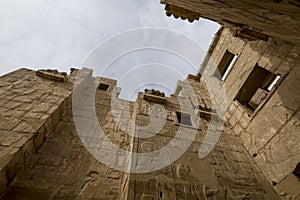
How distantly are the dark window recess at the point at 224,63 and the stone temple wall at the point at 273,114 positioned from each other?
4.47 feet

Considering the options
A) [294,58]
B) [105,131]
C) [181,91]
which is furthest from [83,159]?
[181,91]

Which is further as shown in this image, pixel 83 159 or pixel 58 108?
pixel 58 108

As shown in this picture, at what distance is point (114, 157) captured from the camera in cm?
397

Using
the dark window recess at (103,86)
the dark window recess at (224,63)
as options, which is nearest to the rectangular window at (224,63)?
the dark window recess at (224,63)

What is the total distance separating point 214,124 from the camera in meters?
6.03

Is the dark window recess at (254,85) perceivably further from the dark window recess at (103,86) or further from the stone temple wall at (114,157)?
the dark window recess at (103,86)

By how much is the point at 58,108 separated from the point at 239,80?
5.37 m

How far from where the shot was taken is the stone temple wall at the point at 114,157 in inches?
117

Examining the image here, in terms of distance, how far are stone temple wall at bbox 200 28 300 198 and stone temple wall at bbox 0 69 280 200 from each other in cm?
30

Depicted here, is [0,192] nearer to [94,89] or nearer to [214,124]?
[94,89]

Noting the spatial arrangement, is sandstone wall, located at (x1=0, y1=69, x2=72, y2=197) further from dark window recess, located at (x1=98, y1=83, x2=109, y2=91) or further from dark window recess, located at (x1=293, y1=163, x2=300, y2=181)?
dark window recess, located at (x1=293, y1=163, x2=300, y2=181)

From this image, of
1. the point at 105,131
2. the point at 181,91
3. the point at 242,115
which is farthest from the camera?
the point at 181,91

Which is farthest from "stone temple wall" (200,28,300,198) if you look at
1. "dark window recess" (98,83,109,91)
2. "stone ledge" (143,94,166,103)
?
"dark window recess" (98,83,109,91)

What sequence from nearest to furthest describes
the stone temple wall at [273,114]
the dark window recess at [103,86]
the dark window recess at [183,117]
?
the stone temple wall at [273,114]
the dark window recess at [183,117]
the dark window recess at [103,86]
